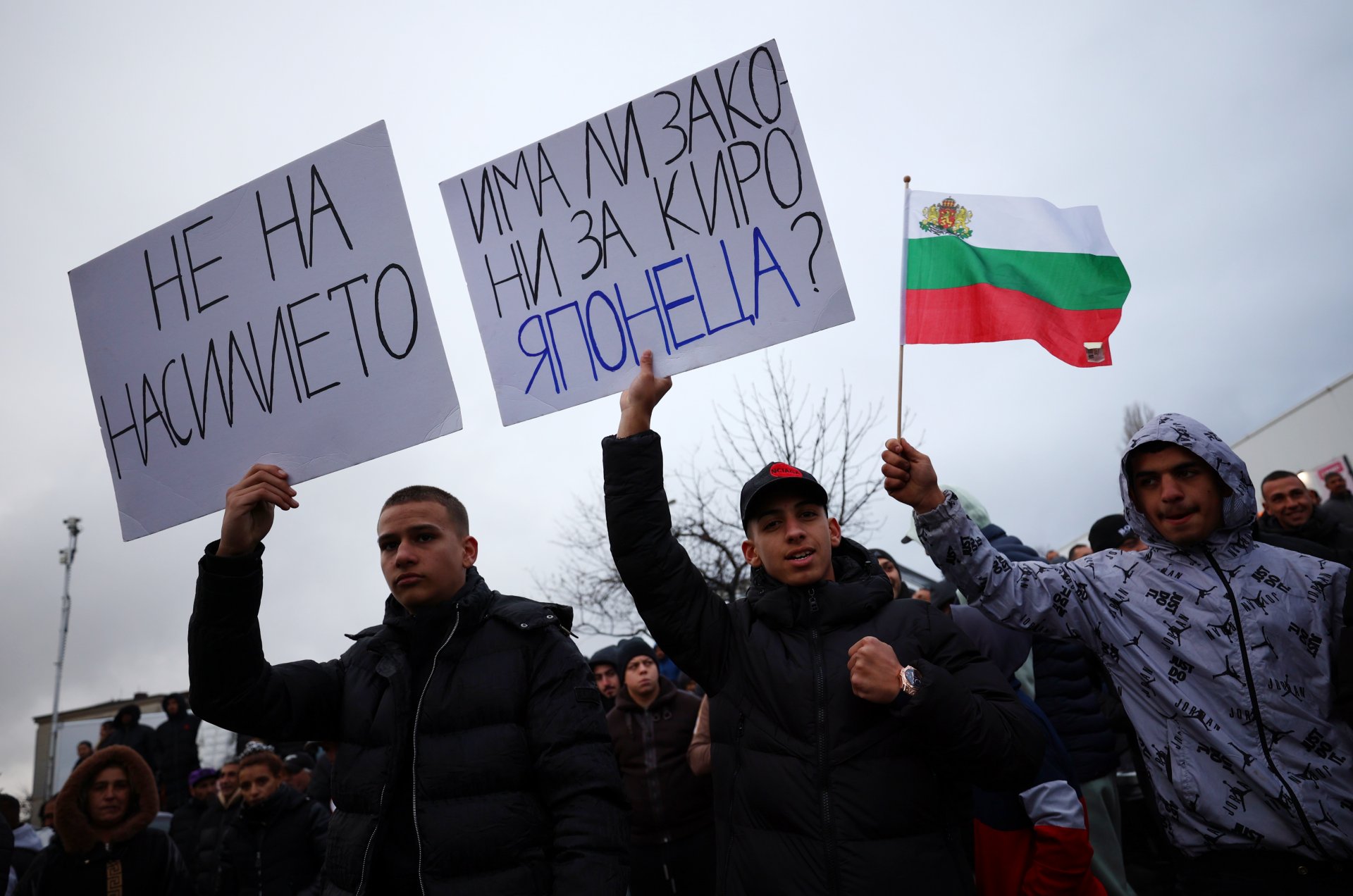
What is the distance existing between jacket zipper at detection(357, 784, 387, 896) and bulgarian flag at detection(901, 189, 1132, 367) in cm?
225

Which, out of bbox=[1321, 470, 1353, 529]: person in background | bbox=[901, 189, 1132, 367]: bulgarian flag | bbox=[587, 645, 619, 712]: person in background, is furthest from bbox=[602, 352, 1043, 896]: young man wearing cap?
bbox=[1321, 470, 1353, 529]: person in background

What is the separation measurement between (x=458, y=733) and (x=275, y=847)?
390 centimetres

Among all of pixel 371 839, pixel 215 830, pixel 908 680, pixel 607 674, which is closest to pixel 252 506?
pixel 371 839

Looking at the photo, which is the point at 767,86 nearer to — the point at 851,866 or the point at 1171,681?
the point at 1171,681

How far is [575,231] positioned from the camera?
298cm

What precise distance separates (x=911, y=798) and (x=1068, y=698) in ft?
7.31

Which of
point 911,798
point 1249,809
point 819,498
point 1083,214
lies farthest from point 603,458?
point 1083,214

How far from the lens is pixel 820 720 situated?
212 centimetres

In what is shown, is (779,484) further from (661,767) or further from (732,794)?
(661,767)

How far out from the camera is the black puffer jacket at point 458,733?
206 centimetres

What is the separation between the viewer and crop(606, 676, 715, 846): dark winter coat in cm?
441

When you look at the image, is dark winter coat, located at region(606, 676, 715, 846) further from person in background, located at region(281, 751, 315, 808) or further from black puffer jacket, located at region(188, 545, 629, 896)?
person in background, located at region(281, 751, 315, 808)

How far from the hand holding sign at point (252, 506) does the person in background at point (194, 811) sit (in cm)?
594

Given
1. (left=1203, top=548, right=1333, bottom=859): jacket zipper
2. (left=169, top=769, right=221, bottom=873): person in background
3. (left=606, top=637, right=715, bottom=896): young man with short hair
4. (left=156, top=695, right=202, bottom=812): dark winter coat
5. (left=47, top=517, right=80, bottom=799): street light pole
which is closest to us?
(left=1203, top=548, right=1333, bottom=859): jacket zipper
